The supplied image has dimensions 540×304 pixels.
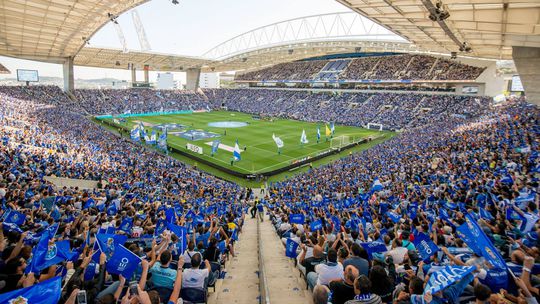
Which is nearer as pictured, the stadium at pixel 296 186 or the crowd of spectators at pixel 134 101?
the stadium at pixel 296 186

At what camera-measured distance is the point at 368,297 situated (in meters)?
3.85

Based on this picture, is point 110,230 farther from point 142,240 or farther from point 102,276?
point 102,276

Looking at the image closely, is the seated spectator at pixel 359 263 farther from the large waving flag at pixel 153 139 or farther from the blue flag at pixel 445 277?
the large waving flag at pixel 153 139

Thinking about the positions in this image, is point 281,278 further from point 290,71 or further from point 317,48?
point 290,71

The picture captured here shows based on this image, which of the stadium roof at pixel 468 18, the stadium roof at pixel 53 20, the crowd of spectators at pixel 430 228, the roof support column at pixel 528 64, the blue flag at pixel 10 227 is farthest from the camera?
the roof support column at pixel 528 64

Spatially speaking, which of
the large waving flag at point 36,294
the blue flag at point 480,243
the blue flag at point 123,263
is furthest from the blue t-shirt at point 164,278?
the blue flag at point 480,243

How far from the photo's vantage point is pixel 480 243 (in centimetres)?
463

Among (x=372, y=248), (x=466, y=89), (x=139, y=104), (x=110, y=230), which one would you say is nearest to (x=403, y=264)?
(x=372, y=248)

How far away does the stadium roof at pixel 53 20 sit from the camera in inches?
955

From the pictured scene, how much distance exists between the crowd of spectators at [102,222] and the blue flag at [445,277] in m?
3.15

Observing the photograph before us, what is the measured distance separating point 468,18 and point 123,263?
22.0m

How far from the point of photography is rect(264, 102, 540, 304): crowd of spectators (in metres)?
4.07

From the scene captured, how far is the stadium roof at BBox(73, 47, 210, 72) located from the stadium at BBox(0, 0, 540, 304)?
3.31 ft

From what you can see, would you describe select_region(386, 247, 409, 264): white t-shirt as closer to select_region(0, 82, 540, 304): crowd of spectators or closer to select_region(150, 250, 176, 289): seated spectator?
select_region(0, 82, 540, 304): crowd of spectators
